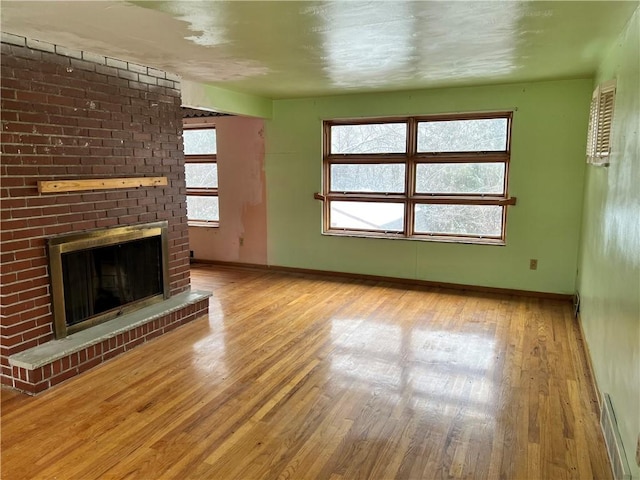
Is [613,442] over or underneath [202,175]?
underneath

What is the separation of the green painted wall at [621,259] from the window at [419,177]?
1473 millimetres

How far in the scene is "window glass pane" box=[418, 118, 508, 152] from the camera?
4832 mm

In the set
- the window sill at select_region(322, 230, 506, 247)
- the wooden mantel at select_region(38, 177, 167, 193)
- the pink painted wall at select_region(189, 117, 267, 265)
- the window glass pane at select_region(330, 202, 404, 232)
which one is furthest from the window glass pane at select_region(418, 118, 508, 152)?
the wooden mantel at select_region(38, 177, 167, 193)

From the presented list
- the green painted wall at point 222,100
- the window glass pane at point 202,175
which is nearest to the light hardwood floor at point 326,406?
the green painted wall at point 222,100

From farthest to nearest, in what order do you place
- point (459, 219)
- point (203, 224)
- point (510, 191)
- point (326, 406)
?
point (203, 224)
point (459, 219)
point (510, 191)
point (326, 406)

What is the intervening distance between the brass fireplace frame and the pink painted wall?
226 centimetres

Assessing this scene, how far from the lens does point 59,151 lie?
3.04 metres

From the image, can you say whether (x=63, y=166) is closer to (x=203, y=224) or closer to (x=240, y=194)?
(x=240, y=194)

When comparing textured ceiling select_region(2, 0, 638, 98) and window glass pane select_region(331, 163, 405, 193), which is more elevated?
textured ceiling select_region(2, 0, 638, 98)

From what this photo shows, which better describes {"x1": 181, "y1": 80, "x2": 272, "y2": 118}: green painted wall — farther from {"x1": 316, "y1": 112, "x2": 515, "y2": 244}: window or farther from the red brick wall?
{"x1": 316, "y1": 112, "x2": 515, "y2": 244}: window

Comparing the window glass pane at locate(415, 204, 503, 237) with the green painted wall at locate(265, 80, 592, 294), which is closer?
the green painted wall at locate(265, 80, 592, 294)

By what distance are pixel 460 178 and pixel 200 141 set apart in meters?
3.62

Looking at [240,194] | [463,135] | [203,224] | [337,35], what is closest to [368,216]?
[463,135]

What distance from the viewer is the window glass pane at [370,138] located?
17.4ft
